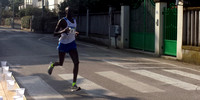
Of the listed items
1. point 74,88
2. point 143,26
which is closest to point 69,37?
point 74,88

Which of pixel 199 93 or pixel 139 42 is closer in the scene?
pixel 199 93

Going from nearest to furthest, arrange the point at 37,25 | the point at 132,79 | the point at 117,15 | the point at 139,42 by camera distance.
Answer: the point at 132,79, the point at 139,42, the point at 117,15, the point at 37,25

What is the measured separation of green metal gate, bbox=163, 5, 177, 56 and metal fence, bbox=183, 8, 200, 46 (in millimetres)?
838

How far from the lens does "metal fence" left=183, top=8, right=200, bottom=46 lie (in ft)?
40.5

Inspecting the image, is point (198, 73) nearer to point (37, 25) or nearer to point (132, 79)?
point (132, 79)

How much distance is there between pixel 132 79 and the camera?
8.62 meters

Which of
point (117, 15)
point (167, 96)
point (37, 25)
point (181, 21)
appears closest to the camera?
point (167, 96)

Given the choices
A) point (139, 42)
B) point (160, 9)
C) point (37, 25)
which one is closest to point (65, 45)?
point (160, 9)

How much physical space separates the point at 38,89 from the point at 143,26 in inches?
396

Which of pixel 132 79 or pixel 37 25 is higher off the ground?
pixel 37 25

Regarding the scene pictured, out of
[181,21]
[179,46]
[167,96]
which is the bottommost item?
[167,96]

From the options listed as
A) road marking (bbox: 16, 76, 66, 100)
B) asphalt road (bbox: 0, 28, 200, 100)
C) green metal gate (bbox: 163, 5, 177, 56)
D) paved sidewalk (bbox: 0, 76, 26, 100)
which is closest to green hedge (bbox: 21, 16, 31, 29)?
green metal gate (bbox: 163, 5, 177, 56)

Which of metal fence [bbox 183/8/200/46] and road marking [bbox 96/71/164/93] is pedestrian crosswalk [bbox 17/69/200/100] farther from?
metal fence [bbox 183/8/200/46]

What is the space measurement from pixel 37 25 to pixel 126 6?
2684 centimetres
